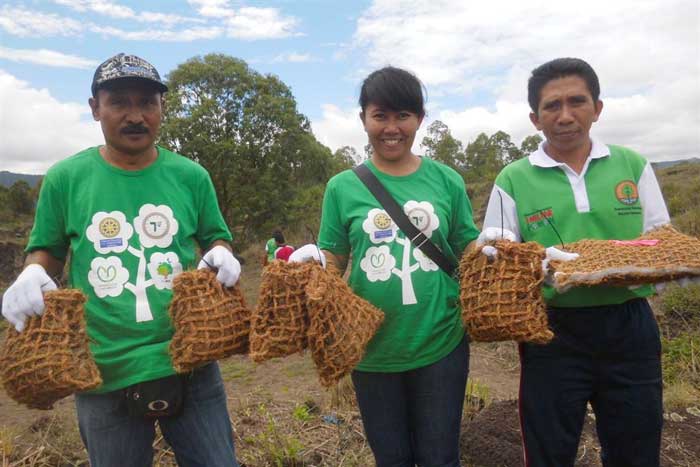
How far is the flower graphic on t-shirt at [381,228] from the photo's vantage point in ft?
6.69

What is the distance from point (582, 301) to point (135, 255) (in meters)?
1.64

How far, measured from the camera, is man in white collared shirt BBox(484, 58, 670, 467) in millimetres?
2041

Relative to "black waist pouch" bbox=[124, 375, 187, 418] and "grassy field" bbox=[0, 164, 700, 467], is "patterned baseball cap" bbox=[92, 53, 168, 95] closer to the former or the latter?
"grassy field" bbox=[0, 164, 700, 467]

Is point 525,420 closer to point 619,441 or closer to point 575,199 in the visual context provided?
point 619,441

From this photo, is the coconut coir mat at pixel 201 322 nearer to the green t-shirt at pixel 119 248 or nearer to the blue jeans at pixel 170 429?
the green t-shirt at pixel 119 248

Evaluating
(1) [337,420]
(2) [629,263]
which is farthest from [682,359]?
(2) [629,263]

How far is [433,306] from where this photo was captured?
79.8 inches

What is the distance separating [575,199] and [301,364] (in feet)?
14.6

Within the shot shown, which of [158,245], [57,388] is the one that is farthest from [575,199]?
[57,388]

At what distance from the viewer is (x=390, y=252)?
6.69 feet

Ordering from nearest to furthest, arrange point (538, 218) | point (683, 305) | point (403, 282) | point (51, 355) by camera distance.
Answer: point (51, 355) → point (403, 282) → point (538, 218) → point (683, 305)

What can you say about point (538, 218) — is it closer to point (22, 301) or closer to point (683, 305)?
point (22, 301)

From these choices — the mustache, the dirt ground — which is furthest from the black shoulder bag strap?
the dirt ground

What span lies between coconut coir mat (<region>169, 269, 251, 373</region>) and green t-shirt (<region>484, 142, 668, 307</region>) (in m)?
1.07
